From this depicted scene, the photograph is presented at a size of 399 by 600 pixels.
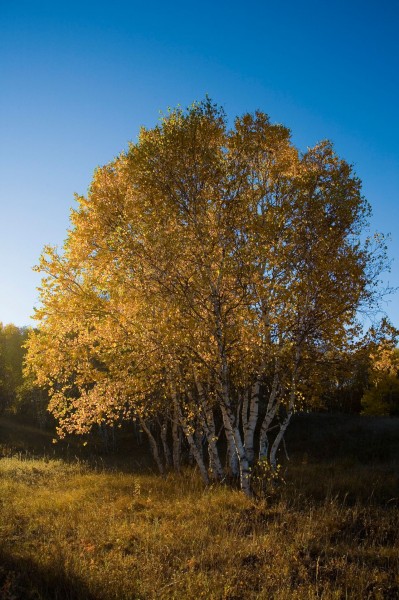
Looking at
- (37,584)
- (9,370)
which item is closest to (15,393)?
(9,370)

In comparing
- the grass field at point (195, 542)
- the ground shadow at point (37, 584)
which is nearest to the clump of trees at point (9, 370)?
the grass field at point (195, 542)

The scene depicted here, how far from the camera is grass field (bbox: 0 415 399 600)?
568 centimetres

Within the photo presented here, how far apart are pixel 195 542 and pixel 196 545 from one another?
12 cm

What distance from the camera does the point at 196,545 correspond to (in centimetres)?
721

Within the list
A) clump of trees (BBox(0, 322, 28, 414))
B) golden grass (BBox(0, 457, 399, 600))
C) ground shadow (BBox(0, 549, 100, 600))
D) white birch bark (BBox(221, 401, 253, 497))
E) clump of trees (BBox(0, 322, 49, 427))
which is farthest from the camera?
clump of trees (BBox(0, 322, 28, 414))

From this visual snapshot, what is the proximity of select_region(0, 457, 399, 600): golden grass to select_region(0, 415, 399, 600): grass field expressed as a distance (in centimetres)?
3

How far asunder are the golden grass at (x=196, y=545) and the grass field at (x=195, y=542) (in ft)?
0.09

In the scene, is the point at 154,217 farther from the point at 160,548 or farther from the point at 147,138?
the point at 160,548

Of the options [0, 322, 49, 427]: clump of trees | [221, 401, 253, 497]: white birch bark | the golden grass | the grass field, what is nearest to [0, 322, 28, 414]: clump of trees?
[0, 322, 49, 427]: clump of trees

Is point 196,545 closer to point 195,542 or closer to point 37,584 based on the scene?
point 195,542

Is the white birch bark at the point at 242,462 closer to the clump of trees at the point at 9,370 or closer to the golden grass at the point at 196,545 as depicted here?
the golden grass at the point at 196,545

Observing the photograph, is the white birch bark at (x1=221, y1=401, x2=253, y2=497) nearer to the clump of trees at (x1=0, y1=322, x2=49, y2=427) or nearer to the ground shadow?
the ground shadow

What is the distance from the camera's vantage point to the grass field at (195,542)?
5.68 metres

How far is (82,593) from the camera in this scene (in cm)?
548
